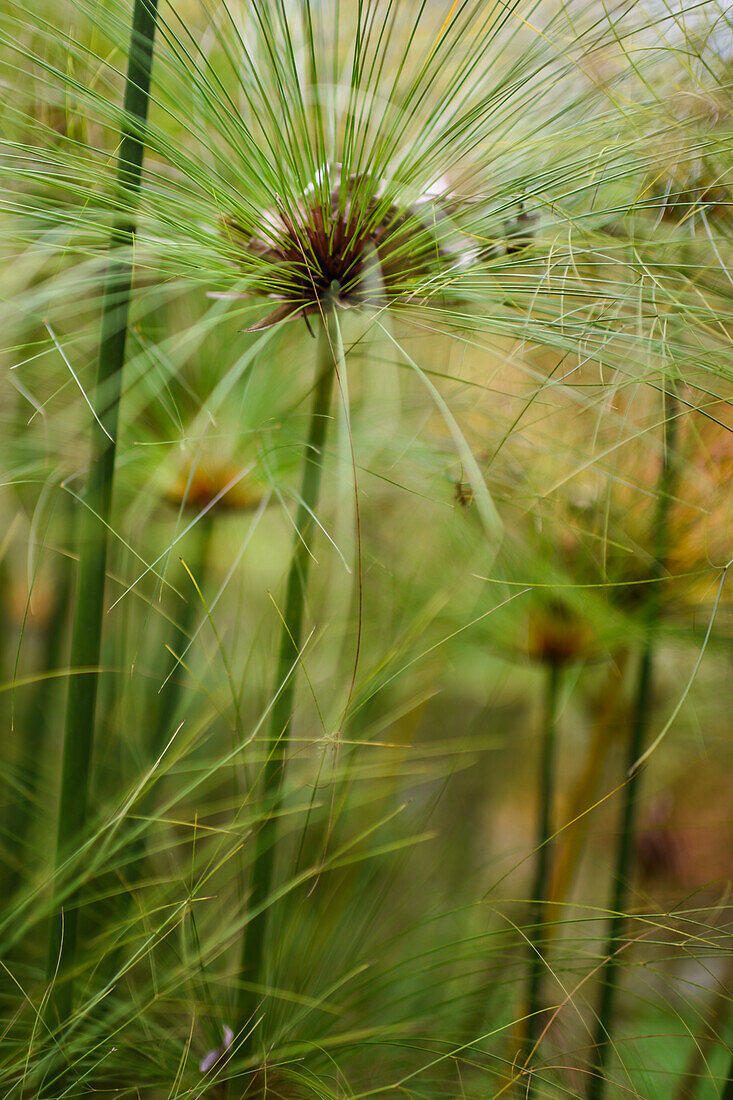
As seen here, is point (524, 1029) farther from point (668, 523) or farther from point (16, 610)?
point (16, 610)

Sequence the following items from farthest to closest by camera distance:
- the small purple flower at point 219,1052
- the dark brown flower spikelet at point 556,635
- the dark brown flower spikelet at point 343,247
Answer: the dark brown flower spikelet at point 556,635 < the small purple flower at point 219,1052 < the dark brown flower spikelet at point 343,247

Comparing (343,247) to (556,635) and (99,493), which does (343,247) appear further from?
(556,635)

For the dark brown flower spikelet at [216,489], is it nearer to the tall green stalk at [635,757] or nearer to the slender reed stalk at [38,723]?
the slender reed stalk at [38,723]

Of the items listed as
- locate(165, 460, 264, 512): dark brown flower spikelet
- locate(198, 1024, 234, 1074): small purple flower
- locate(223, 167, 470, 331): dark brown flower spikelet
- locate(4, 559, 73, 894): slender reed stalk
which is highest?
locate(223, 167, 470, 331): dark brown flower spikelet

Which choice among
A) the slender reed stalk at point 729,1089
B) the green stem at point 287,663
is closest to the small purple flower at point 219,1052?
the green stem at point 287,663

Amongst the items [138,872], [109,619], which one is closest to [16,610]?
[109,619]

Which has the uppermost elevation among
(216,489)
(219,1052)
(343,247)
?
(343,247)

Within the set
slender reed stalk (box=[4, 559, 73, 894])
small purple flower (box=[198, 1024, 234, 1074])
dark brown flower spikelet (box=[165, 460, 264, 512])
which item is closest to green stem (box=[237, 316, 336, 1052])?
small purple flower (box=[198, 1024, 234, 1074])

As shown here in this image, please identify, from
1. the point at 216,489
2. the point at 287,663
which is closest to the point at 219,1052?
the point at 287,663

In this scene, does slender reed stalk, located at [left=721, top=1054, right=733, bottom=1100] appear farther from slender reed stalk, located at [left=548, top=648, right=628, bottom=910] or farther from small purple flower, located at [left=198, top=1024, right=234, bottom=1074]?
small purple flower, located at [left=198, top=1024, right=234, bottom=1074]

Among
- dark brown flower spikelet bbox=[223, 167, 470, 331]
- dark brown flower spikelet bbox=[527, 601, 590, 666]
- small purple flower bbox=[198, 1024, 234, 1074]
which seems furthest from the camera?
dark brown flower spikelet bbox=[527, 601, 590, 666]
